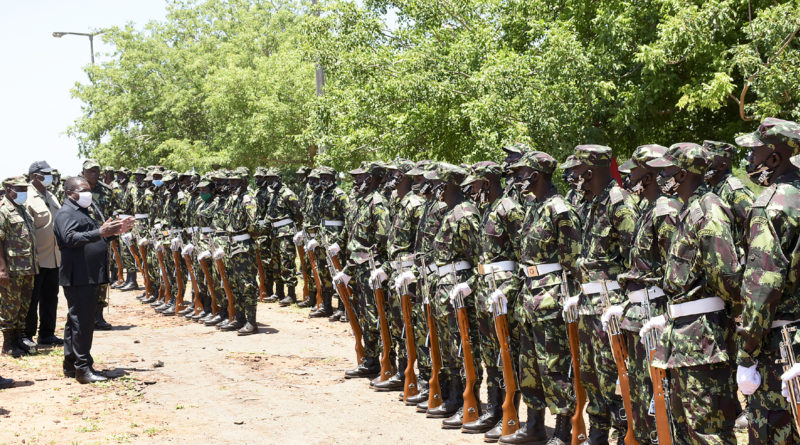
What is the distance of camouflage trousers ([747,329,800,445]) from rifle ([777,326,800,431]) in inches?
2.8

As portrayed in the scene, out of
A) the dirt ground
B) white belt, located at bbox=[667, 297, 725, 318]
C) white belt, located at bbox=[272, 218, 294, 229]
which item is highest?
white belt, located at bbox=[272, 218, 294, 229]

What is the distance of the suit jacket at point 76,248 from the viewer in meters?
9.41

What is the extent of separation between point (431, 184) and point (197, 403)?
3.55m

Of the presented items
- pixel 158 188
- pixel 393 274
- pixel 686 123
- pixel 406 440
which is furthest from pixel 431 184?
pixel 158 188

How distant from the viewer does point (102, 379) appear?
9906mm

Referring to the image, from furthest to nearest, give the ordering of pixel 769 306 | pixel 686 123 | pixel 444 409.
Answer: pixel 686 123 < pixel 444 409 < pixel 769 306

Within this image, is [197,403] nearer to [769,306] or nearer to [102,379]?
[102,379]

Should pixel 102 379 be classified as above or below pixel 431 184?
below

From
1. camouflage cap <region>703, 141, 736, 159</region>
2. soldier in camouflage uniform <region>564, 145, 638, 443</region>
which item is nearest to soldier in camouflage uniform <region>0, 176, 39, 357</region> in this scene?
soldier in camouflage uniform <region>564, 145, 638, 443</region>

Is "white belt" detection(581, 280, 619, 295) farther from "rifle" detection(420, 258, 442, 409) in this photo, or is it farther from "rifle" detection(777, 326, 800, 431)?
"rifle" detection(420, 258, 442, 409)

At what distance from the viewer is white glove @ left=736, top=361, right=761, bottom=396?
4.65 m

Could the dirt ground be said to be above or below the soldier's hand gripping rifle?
below

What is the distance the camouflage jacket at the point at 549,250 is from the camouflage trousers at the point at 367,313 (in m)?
3.21

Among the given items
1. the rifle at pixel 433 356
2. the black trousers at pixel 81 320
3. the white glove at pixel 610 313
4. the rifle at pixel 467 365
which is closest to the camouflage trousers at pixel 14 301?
the black trousers at pixel 81 320
